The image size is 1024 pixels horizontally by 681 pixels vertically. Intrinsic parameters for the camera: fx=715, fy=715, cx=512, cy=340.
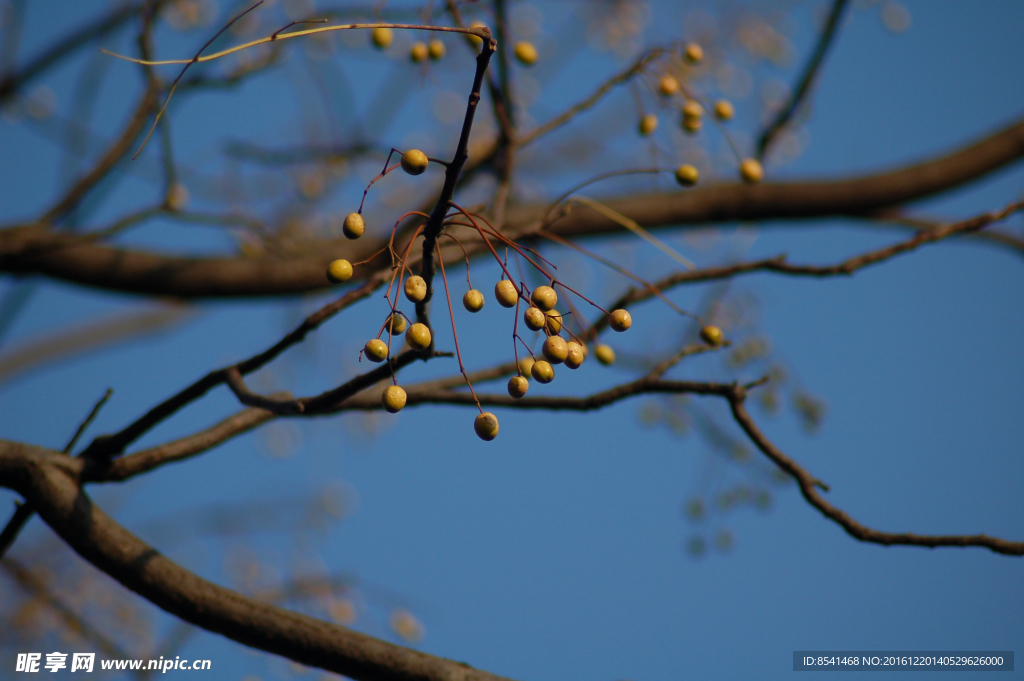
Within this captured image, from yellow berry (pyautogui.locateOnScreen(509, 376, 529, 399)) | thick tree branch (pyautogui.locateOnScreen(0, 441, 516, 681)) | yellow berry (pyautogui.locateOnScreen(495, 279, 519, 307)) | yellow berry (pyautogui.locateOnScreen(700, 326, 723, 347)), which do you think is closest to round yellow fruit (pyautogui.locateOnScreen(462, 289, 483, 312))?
yellow berry (pyautogui.locateOnScreen(495, 279, 519, 307))

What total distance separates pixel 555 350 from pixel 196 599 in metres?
0.93

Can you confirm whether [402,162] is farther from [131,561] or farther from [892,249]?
[892,249]

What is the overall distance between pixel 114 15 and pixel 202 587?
3.25 metres

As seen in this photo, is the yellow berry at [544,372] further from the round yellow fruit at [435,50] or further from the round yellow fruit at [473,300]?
the round yellow fruit at [435,50]

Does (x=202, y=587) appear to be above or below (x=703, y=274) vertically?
below

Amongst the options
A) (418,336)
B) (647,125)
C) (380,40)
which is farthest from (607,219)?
(418,336)

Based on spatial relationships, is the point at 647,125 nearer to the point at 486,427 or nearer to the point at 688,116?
the point at 688,116

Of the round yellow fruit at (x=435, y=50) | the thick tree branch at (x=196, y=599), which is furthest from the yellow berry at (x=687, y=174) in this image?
the thick tree branch at (x=196, y=599)

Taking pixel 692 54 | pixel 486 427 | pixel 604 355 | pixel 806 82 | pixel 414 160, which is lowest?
pixel 486 427

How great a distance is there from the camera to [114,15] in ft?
11.6

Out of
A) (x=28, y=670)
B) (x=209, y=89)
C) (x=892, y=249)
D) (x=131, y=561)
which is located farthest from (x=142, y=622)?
(x=892, y=249)

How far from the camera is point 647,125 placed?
7.18ft

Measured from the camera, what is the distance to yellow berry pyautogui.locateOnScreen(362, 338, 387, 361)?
1139mm

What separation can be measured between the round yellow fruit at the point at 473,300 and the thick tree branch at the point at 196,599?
2.40ft
